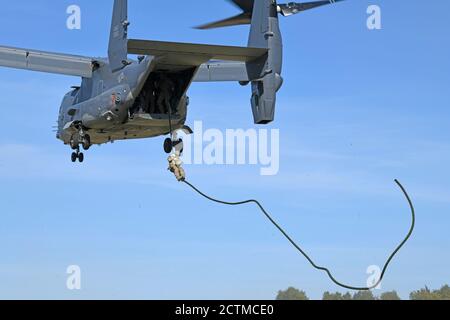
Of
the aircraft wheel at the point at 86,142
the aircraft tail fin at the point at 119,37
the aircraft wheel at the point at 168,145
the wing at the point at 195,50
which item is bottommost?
the aircraft wheel at the point at 168,145

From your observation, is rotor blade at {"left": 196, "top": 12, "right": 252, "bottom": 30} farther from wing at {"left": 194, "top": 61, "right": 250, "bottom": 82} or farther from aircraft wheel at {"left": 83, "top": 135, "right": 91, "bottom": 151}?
aircraft wheel at {"left": 83, "top": 135, "right": 91, "bottom": 151}

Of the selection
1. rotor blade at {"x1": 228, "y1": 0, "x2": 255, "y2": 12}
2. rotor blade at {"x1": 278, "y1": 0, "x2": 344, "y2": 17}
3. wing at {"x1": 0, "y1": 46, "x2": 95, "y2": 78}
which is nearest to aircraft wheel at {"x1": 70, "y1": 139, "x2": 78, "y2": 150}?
wing at {"x1": 0, "y1": 46, "x2": 95, "y2": 78}

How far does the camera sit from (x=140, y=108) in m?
36.0

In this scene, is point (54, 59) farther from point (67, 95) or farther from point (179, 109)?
point (179, 109)

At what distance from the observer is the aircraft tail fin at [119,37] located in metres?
33.7

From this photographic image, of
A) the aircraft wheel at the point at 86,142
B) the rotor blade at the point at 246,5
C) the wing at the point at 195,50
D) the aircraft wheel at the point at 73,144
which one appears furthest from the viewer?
the aircraft wheel at the point at 73,144

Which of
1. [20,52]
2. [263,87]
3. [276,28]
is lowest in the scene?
[263,87]

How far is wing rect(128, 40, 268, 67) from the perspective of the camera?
28.3 m

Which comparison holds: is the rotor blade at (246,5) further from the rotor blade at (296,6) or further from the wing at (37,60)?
the wing at (37,60)

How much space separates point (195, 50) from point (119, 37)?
4863 millimetres

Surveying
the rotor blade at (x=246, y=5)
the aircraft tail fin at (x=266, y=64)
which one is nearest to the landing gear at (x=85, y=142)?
the rotor blade at (x=246, y=5)

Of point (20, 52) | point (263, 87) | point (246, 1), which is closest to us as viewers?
point (263, 87)
